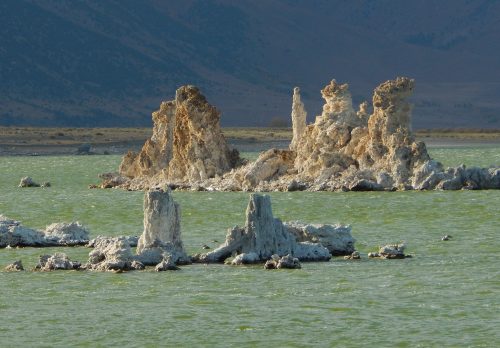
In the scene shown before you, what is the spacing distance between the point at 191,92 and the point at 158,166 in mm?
3144

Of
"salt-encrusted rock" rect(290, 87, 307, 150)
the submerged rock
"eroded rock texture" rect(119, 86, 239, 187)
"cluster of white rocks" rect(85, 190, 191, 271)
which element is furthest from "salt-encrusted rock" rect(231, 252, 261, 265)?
"salt-encrusted rock" rect(290, 87, 307, 150)

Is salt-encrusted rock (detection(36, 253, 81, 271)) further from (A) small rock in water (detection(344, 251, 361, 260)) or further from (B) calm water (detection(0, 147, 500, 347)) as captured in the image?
(A) small rock in water (detection(344, 251, 361, 260))

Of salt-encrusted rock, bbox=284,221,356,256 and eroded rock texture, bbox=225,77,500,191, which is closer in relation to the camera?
salt-encrusted rock, bbox=284,221,356,256

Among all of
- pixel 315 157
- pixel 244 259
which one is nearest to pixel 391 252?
pixel 244 259

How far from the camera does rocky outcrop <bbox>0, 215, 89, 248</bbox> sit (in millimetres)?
31938

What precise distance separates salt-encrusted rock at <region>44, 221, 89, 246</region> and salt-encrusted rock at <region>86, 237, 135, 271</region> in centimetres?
335

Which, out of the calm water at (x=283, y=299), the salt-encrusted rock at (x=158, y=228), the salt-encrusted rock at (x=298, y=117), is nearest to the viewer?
the calm water at (x=283, y=299)

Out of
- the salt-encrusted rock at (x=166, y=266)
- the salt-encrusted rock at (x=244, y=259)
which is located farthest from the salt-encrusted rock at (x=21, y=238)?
the salt-encrusted rock at (x=244, y=259)

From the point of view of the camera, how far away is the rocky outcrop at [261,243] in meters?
27.5

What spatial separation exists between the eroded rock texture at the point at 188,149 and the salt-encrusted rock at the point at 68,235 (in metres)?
19.6

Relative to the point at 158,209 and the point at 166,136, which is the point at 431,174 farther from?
the point at 158,209

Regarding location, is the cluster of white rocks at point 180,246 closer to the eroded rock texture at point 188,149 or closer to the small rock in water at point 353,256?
the small rock in water at point 353,256

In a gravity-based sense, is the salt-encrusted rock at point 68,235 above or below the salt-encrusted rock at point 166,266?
above

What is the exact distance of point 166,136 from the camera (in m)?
55.1
